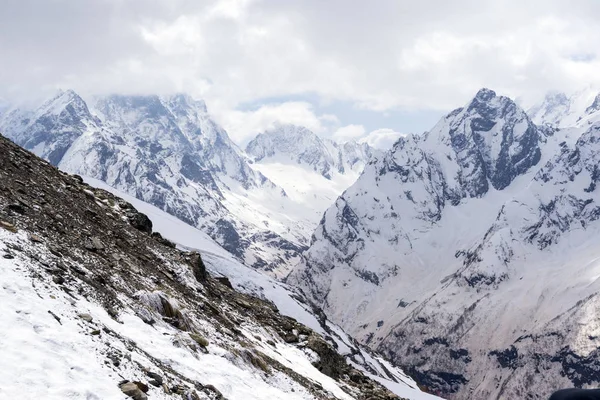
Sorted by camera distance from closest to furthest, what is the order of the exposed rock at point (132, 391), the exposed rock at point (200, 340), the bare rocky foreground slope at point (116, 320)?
the exposed rock at point (132, 391)
the bare rocky foreground slope at point (116, 320)
the exposed rock at point (200, 340)

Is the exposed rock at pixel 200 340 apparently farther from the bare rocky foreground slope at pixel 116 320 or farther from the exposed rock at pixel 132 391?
the exposed rock at pixel 132 391

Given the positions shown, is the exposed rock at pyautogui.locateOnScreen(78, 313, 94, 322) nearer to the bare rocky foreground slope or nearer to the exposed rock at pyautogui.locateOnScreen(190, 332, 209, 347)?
the bare rocky foreground slope

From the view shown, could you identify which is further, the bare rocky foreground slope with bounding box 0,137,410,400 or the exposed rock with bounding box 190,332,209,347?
the exposed rock with bounding box 190,332,209,347

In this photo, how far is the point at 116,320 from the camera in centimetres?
2745

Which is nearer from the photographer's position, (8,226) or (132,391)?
(132,391)

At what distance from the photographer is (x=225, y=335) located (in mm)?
37562

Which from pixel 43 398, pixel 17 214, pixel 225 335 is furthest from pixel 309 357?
pixel 43 398

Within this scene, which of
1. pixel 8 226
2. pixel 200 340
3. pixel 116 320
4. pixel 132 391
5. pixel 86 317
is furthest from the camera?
pixel 200 340

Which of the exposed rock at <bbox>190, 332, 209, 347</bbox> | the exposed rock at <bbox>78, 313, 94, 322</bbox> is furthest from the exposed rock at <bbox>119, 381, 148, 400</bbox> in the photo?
the exposed rock at <bbox>190, 332, 209, 347</bbox>

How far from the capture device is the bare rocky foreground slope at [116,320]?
20094 millimetres

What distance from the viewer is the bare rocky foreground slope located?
20094mm

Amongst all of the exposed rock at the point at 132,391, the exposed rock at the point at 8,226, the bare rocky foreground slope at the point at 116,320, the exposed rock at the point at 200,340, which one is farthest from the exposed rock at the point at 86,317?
the exposed rock at the point at 200,340

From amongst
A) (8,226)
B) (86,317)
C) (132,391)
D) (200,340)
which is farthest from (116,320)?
(132,391)

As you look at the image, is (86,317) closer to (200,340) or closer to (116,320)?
(116,320)
